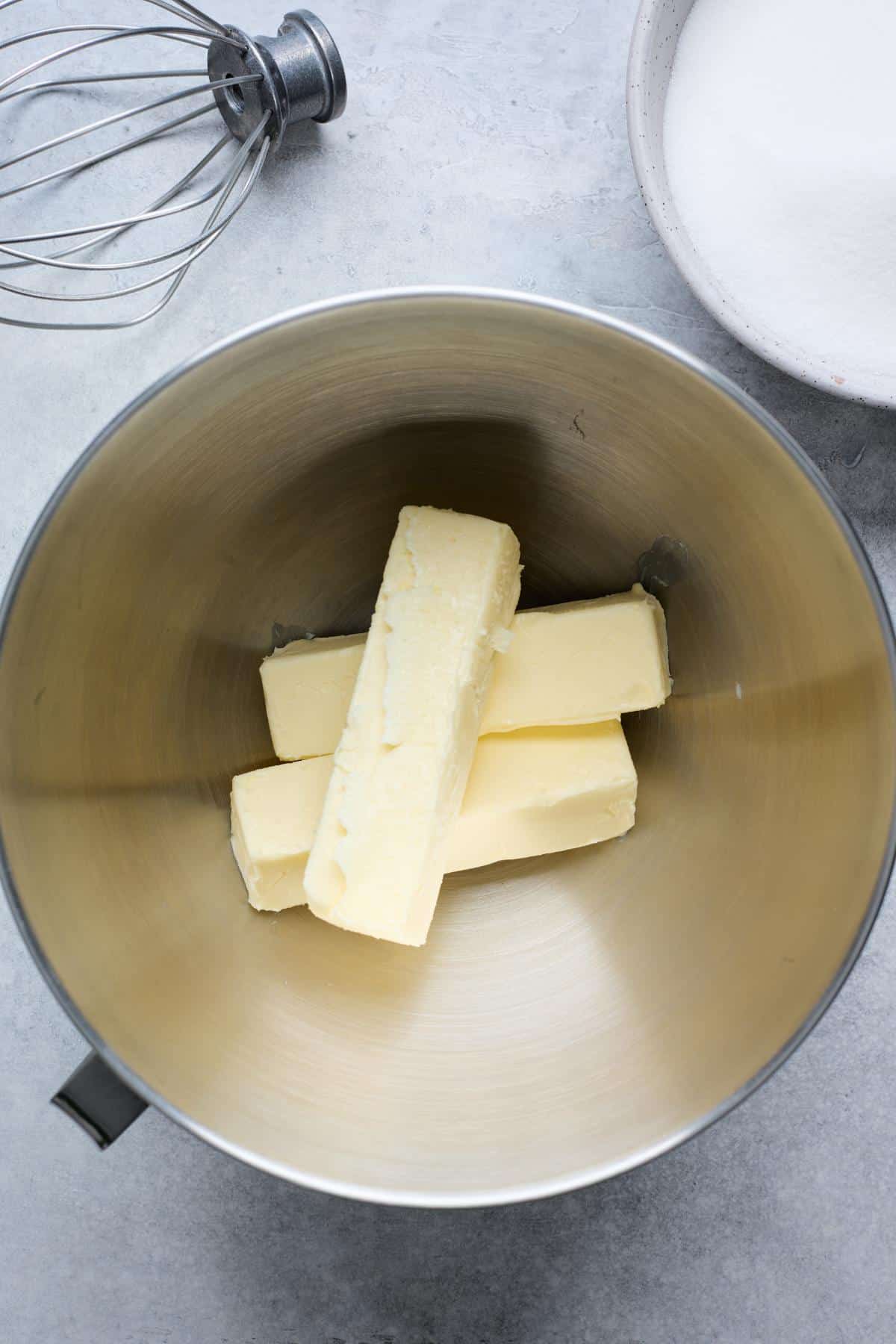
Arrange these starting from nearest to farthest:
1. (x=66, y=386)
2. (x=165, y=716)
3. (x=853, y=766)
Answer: (x=853, y=766)
(x=165, y=716)
(x=66, y=386)

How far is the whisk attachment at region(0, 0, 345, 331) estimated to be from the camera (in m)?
0.86

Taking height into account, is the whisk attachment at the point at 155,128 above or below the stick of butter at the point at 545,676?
above

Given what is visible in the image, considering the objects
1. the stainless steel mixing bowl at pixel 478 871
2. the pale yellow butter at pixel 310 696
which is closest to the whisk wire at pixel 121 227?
the stainless steel mixing bowl at pixel 478 871

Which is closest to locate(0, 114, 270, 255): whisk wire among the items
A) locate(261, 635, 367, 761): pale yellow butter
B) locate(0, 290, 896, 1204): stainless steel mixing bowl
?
locate(0, 290, 896, 1204): stainless steel mixing bowl

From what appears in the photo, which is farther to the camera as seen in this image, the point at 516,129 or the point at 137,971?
the point at 516,129

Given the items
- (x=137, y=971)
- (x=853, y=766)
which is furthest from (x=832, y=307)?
(x=137, y=971)

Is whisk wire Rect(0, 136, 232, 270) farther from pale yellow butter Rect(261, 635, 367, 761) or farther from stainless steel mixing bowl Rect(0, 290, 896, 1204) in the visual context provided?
pale yellow butter Rect(261, 635, 367, 761)

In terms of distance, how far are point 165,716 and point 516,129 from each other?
1.97 feet

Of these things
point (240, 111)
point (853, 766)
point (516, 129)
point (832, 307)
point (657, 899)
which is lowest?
point (657, 899)

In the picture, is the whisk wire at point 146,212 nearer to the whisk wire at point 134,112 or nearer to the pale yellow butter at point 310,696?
the whisk wire at point 134,112

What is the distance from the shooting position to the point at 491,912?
861mm

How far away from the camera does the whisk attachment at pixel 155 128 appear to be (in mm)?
860

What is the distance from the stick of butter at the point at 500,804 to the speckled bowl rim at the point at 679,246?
32 centimetres

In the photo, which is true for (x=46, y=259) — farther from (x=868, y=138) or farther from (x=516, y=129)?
(x=868, y=138)
